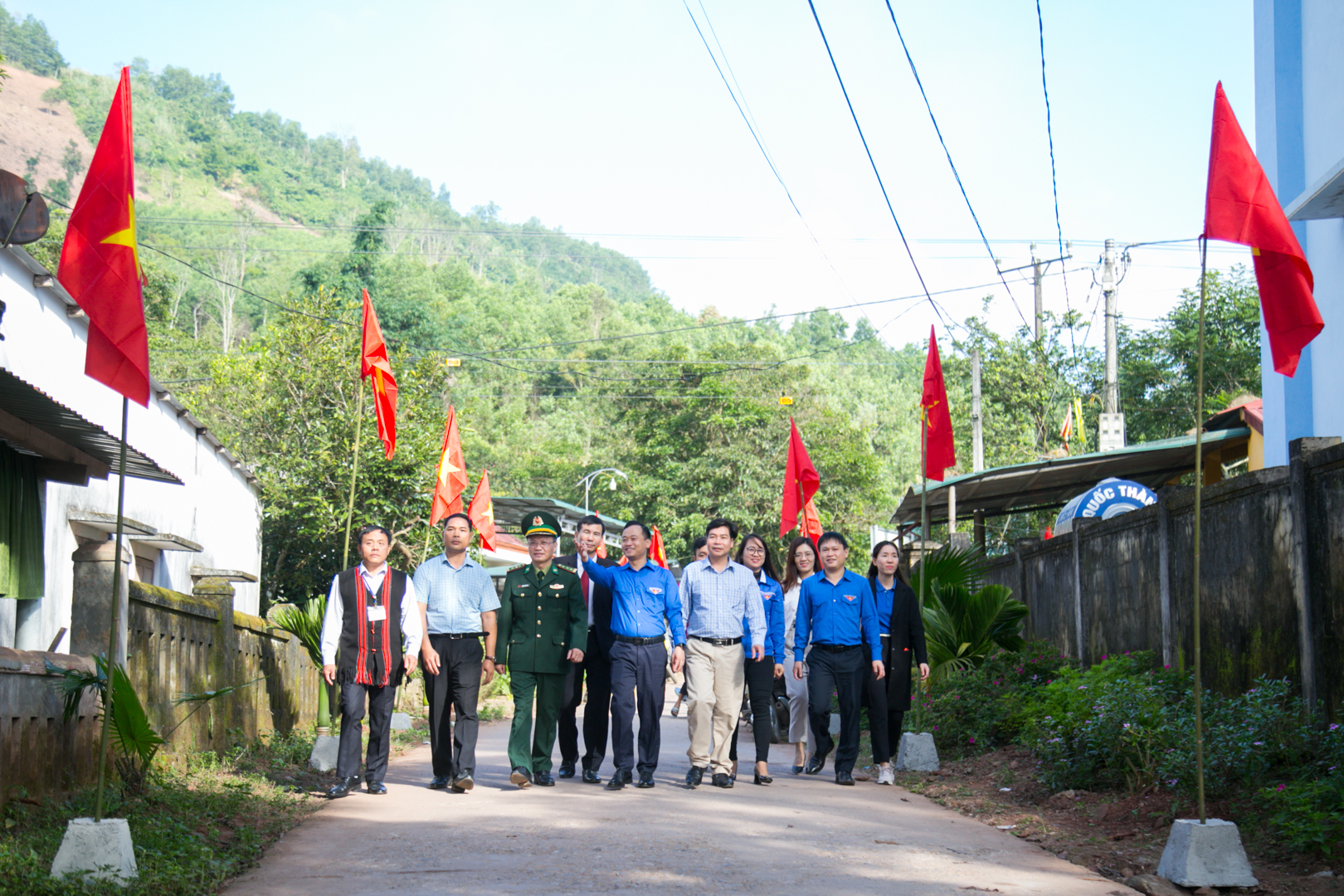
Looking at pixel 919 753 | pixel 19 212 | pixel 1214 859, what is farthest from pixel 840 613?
pixel 19 212

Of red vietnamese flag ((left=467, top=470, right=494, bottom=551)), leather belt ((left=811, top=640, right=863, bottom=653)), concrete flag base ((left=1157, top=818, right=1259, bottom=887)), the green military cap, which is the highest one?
red vietnamese flag ((left=467, top=470, right=494, bottom=551))

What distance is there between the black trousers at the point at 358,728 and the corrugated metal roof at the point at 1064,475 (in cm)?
1001

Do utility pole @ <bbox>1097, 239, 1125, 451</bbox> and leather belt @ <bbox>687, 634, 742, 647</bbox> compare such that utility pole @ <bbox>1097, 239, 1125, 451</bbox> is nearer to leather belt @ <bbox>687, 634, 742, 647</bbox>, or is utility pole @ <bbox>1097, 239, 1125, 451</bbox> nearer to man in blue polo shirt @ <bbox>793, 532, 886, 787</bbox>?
man in blue polo shirt @ <bbox>793, 532, 886, 787</bbox>

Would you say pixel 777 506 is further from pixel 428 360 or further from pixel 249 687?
pixel 249 687

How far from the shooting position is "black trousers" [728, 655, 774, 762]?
9609 millimetres

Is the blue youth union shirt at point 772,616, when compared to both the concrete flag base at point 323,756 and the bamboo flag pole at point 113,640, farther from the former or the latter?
the bamboo flag pole at point 113,640

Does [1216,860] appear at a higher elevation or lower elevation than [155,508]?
lower

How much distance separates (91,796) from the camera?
7035mm

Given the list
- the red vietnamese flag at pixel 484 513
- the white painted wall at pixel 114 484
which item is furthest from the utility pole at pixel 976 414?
the white painted wall at pixel 114 484

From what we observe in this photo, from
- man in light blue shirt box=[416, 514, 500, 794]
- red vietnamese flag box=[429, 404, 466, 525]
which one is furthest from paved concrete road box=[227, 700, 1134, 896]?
red vietnamese flag box=[429, 404, 466, 525]

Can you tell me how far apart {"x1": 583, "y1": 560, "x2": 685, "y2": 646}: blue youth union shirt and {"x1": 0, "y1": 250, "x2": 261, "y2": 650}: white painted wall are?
13.0 feet

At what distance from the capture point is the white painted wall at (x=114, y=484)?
488 inches

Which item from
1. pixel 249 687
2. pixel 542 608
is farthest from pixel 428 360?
pixel 542 608

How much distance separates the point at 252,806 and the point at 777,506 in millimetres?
35877
